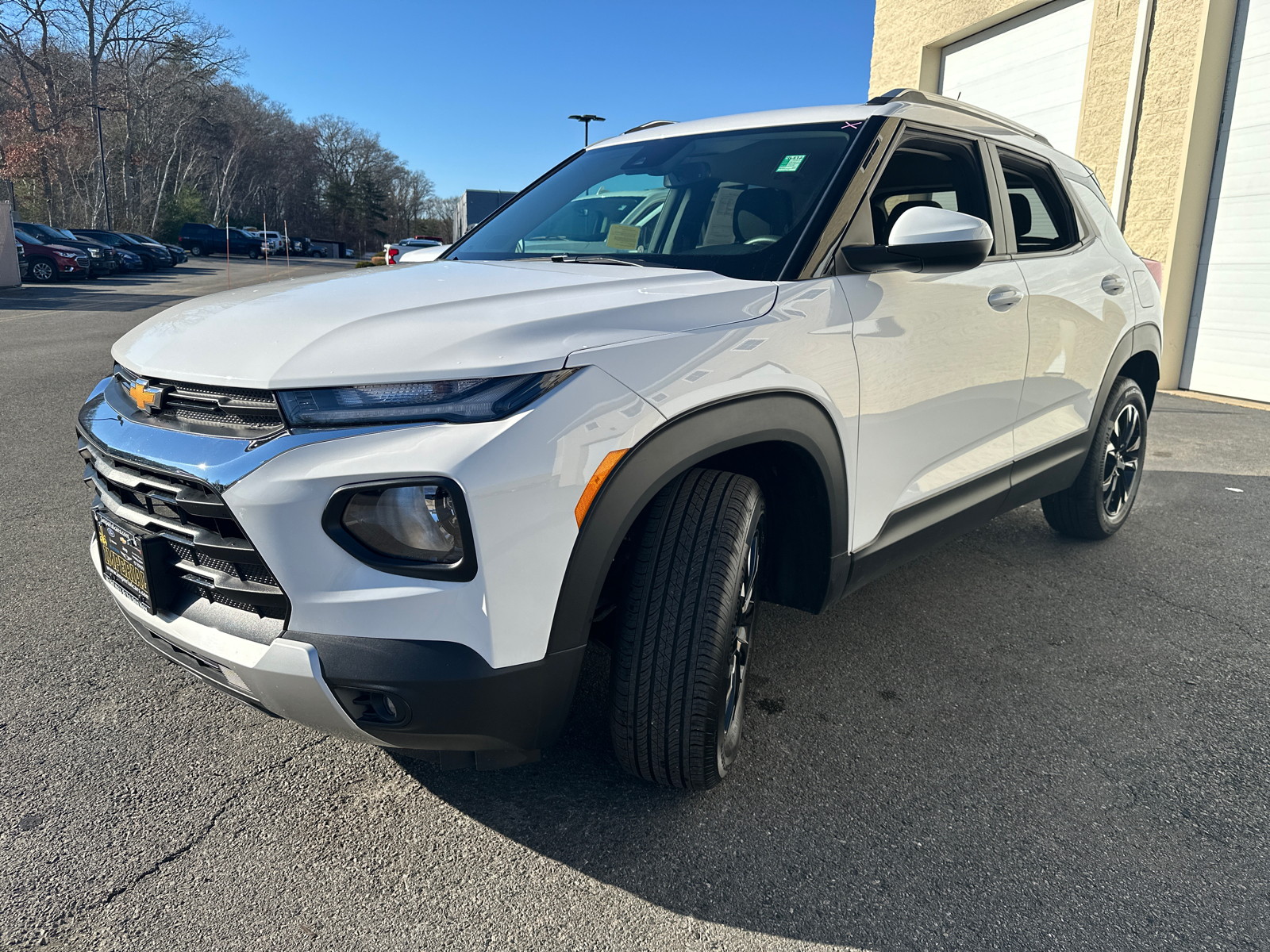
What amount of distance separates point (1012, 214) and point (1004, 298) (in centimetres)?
48

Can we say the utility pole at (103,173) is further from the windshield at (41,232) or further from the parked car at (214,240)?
the windshield at (41,232)

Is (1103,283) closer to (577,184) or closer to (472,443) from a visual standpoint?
(577,184)

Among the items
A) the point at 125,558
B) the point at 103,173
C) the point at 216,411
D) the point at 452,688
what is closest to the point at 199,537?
the point at 216,411

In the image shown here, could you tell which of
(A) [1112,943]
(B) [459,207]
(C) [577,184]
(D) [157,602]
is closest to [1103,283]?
(C) [577,184]

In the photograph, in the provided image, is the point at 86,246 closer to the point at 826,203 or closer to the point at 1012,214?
the point at 1012,214

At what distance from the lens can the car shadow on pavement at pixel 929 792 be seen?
1885 mm

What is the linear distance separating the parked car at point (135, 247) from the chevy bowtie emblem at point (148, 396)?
3676 centimetres

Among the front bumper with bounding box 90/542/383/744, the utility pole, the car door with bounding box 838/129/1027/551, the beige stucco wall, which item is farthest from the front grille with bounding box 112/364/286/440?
the utility pole

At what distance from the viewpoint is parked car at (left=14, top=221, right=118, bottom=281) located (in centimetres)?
2548

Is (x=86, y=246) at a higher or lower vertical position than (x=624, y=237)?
higher

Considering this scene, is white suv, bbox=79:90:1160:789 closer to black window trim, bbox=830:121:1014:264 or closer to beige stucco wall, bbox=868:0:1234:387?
black window trim, bbox=830:121:1014:264

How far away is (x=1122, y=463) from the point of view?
13.9 feet

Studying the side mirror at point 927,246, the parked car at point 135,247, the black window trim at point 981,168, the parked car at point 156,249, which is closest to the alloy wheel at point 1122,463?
the black window trim at point 981,168

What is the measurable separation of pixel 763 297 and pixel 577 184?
1.39 metres
